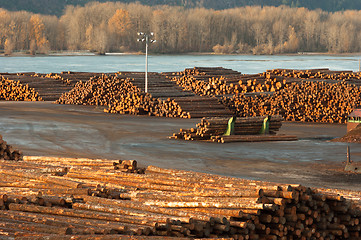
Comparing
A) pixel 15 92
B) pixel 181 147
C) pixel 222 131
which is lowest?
pixel 15 92

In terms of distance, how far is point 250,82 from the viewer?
45.1 metres

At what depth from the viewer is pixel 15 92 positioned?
53156 millimetres

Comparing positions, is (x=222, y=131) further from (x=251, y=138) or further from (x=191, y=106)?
(x=191, y=106)

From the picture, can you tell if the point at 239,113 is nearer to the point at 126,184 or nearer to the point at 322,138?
the point at 322,138

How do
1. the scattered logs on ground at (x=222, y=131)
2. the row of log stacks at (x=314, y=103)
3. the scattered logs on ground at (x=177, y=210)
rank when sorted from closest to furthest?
the scattered logs on ground at (x=177, y=210), the scattered logs on ground at (x=222, y=131), the row of log stacks at (x=314, y=103)

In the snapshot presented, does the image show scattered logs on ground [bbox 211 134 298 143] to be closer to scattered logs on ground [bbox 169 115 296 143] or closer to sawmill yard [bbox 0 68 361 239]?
scattered logs on ground [bbox 169 115 296 143]

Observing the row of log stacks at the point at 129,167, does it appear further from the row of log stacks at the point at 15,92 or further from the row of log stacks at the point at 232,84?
the row of log stacks at the point at 15,92

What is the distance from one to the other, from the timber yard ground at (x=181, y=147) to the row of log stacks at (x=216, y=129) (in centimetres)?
65

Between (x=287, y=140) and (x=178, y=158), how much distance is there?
677 cm

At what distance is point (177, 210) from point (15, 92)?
45.6m

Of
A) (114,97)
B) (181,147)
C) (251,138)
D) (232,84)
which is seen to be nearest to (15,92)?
(114,97)

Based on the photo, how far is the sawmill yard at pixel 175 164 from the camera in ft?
30.4

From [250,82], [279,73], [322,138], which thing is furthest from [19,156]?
[279,73]

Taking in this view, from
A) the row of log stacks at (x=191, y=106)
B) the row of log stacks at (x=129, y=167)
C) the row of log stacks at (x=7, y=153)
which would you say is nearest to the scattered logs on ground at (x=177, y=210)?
the row of log stacks at (x=129, y=167)
